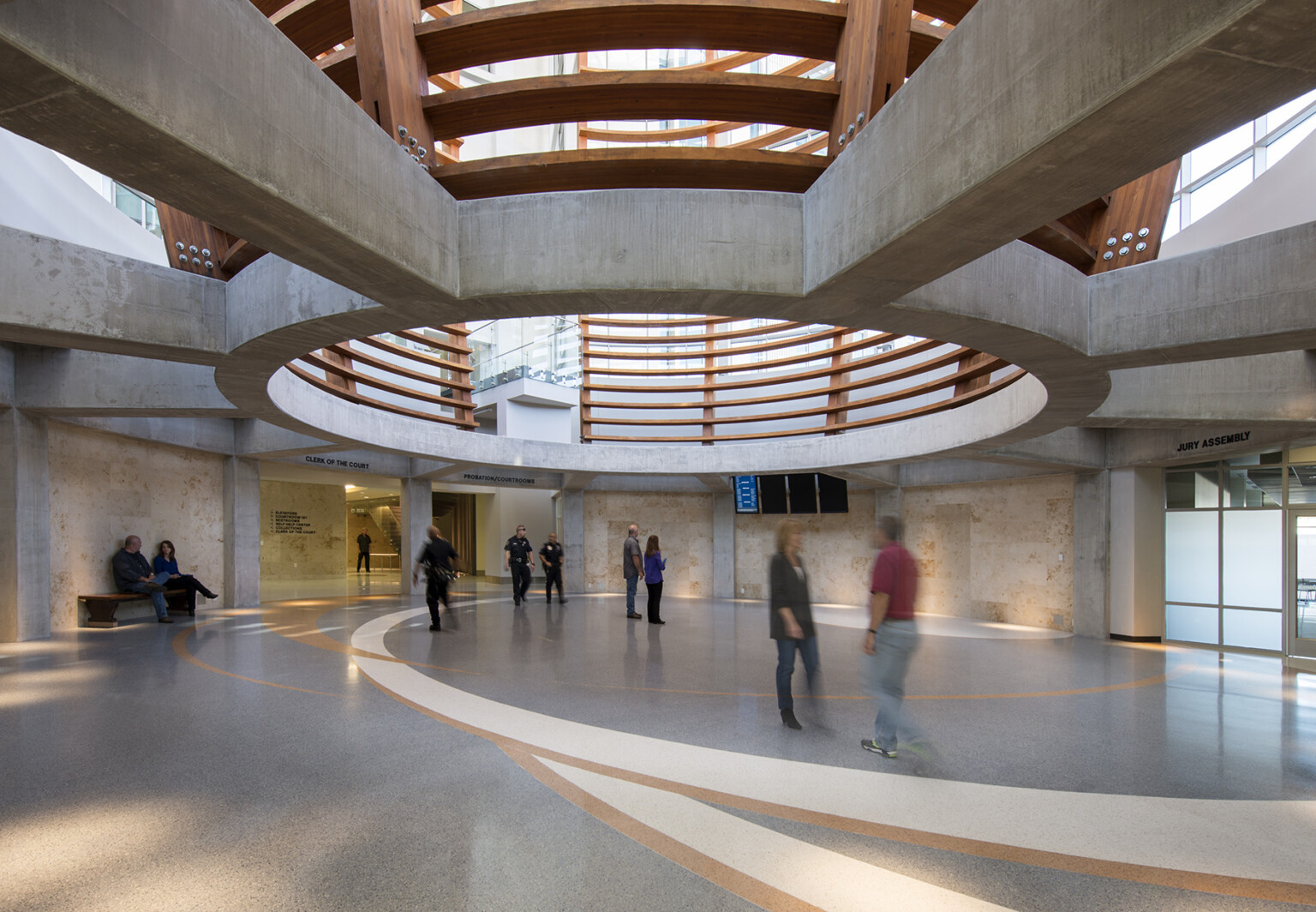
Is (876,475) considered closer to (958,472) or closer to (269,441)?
(958,472)

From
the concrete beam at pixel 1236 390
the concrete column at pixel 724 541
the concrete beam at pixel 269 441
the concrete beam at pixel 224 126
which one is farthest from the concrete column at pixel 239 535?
the concrete beam at pixel 1236 390

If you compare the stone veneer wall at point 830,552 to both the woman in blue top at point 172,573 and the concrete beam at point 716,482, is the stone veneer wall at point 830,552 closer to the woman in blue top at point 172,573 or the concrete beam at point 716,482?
the concrete beam at point 716,482

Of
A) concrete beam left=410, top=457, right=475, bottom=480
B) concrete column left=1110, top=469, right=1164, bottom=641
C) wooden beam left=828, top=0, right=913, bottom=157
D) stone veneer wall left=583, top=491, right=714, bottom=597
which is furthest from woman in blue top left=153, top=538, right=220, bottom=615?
concrete column left=1110, top=469, right=1164, bottom=641

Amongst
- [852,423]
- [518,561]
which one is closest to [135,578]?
[518,561]

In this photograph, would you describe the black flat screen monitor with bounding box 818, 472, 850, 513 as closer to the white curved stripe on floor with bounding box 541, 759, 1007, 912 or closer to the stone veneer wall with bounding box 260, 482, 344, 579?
the white curved stripe on floor with bounding box 541, 759, 1007, 912

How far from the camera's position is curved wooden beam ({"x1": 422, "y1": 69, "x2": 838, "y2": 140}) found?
5.82 meters

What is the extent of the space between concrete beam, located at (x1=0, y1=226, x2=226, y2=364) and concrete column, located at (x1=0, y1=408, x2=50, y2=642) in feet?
15.8

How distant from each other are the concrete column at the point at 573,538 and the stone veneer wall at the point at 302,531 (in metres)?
13.0

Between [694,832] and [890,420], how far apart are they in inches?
550

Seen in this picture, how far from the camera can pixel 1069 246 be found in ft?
22.7

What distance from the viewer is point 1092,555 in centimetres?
1296

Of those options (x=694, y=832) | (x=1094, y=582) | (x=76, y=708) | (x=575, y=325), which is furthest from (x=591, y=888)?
(x=575, y=325)

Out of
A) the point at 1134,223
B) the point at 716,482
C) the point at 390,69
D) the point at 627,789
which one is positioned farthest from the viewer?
the point at 716,482

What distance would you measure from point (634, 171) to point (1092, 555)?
11.9 metres
